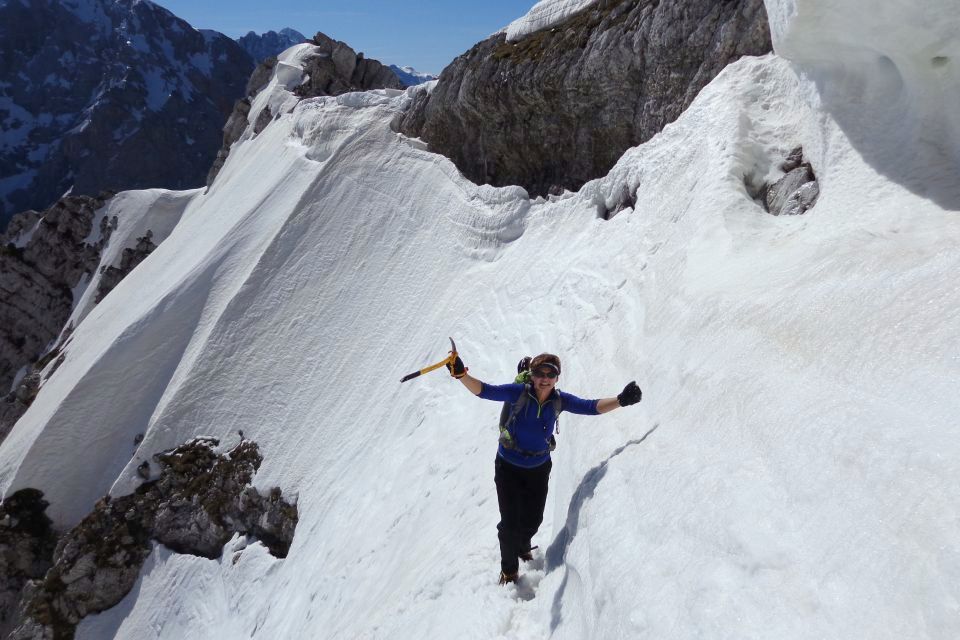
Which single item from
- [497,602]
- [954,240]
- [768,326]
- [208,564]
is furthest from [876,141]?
[208,564]

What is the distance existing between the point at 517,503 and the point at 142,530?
66.1 ft

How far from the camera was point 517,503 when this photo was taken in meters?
6.75

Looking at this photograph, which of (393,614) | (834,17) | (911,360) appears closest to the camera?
(911,360)

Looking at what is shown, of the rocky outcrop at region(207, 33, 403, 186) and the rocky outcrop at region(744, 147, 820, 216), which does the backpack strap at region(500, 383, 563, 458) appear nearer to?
the rocky outcrop at region(744, 147, 820, 216)

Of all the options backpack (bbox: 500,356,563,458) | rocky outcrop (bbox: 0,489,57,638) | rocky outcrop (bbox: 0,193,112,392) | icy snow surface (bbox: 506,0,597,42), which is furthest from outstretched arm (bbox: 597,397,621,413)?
rocky outcrop (bbox: 0,193,112,392)

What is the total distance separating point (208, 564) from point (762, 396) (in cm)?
1928

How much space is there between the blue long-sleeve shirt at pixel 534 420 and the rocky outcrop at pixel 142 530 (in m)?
14.7

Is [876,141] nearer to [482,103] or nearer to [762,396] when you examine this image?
[762,396]

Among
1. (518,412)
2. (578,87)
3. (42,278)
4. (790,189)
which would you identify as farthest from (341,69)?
(518,412)

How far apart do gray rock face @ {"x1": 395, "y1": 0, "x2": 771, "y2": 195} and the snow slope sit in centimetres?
189

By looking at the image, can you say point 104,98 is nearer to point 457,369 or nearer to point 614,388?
point 614,388

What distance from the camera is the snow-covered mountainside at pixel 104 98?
15362 centimetres

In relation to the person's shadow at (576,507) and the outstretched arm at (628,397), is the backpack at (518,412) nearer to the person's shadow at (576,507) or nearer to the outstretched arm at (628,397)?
the outstretched arm at (628,397)

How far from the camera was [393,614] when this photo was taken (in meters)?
8.47
